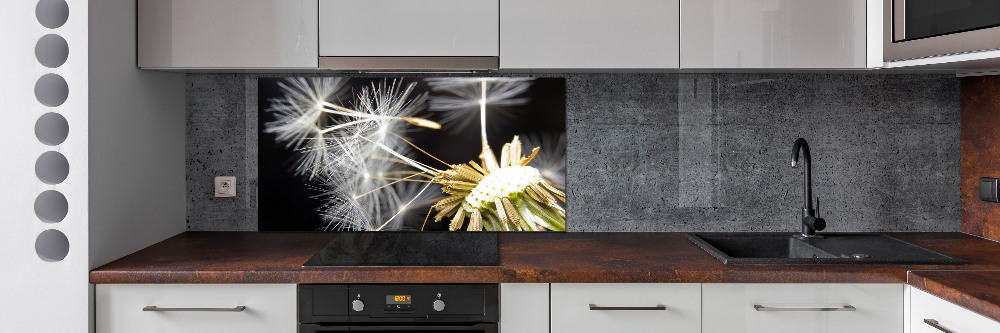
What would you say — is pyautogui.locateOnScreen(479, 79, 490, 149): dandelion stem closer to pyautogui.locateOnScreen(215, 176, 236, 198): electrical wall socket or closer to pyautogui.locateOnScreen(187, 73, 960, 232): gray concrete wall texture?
pyautogui.locateOnScreen(187, 73, 960, 232): gray concrete wall texture

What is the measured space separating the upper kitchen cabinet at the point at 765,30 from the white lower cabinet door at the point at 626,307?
0.72 metres

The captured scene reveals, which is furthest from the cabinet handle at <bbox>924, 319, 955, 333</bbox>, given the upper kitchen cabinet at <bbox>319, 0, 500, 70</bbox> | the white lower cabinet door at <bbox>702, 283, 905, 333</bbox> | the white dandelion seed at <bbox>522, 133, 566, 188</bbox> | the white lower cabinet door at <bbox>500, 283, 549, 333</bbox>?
the upper kitchen cabinet at <bbox>319, 0, 500, 70</bbox>

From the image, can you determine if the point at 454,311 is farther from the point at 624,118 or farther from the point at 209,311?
the point at 624,118

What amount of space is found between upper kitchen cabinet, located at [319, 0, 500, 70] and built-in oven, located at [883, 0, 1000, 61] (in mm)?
1150

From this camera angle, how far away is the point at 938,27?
1.79 meters

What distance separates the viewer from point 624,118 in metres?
2.36

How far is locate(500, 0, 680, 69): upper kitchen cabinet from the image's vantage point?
1.99 metres

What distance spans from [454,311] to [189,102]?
4.37 feet

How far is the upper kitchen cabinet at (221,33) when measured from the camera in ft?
6.50

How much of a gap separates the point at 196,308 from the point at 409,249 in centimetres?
60

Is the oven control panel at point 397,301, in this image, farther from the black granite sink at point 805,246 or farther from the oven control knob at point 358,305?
the black granite sink at point 805,246
